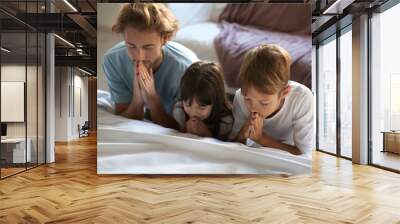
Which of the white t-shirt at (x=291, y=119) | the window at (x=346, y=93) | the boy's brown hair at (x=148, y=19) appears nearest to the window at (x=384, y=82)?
the window at (x=346, y=93)

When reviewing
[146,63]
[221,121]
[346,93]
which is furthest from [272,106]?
[346,93]

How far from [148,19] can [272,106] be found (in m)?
2.58

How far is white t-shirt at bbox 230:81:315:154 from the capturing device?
266 inches

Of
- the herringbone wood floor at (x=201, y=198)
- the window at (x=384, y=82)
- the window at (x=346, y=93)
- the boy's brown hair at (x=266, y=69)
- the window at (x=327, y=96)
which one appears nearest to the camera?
the herringbone wood floor at (x=201, y=198)

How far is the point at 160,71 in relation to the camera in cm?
671

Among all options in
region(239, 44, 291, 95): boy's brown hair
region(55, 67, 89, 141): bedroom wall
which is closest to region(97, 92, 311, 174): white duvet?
region(239, 44, 291, 95): boy's brown hair

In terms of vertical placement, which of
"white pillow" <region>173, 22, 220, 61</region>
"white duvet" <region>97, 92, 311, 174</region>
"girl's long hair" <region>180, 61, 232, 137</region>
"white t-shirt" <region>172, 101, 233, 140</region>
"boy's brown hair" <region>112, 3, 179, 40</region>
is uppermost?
"boy's brown hair" <region>112, 3, 179, 40</region>

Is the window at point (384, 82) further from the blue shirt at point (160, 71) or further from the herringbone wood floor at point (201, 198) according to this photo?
the blue shirt at point (160, 71)

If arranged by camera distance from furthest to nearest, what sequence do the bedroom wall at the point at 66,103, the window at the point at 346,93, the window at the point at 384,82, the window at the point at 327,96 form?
1. the bedroom wall at the point at 66,103
2. the window at the point at 327,96
3. the window at the point at 346,93
4. the window at the point at 384,82

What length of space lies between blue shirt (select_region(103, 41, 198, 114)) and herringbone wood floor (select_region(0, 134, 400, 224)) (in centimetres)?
141

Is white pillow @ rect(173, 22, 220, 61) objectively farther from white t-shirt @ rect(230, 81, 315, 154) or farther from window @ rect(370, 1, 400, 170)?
window @ rect(370, 1, 400, 170)

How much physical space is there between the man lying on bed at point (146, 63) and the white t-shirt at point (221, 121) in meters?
0.09

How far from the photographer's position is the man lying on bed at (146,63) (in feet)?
21.9

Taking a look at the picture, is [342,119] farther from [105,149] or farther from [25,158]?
[25,158]
